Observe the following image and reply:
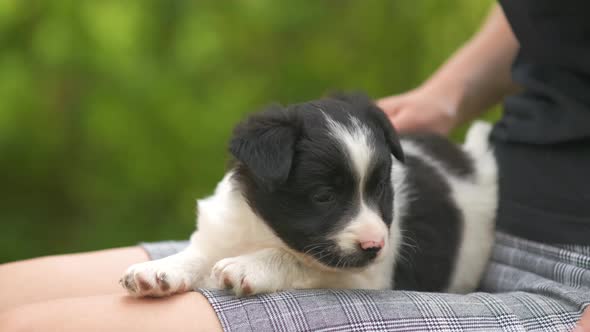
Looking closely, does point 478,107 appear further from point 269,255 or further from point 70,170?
point 70,170

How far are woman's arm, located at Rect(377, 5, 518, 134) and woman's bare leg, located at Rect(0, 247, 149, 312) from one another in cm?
129

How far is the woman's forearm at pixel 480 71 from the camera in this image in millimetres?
3277

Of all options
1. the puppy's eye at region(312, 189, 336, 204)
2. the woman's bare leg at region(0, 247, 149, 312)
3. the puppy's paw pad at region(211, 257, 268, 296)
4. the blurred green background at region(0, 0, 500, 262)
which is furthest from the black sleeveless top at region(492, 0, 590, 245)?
the blurred green background at region(0, 0, 500, 262)

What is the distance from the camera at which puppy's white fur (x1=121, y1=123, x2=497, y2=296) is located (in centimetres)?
214

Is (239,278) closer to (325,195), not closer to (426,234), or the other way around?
(325,195)

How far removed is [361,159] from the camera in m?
2.25

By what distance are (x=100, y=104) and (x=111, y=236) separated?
1.00m

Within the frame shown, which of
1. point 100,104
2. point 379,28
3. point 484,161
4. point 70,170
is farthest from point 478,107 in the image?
point 70,170

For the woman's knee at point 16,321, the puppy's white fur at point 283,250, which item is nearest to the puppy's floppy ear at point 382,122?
the puppy's white fur at point 283,250

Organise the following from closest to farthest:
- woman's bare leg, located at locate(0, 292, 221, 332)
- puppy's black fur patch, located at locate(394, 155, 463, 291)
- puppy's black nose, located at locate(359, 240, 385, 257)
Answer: woman's bare leg, located at locate(0, 292, 221, 332)
puppy's black nose, located at locate(359, 240, 385, 257)
puppy's black fur patch, located at locate(394, 155, 463, 291)

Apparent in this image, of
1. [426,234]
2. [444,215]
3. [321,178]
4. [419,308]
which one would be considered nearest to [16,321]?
[321,178]

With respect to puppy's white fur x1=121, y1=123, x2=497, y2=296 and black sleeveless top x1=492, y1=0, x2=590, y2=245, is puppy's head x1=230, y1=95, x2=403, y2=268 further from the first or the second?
black sleeveless top x1=492, y1=0, x2=590, y2=245

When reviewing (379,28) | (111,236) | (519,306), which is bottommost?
(111,236)

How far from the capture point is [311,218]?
2260mm
